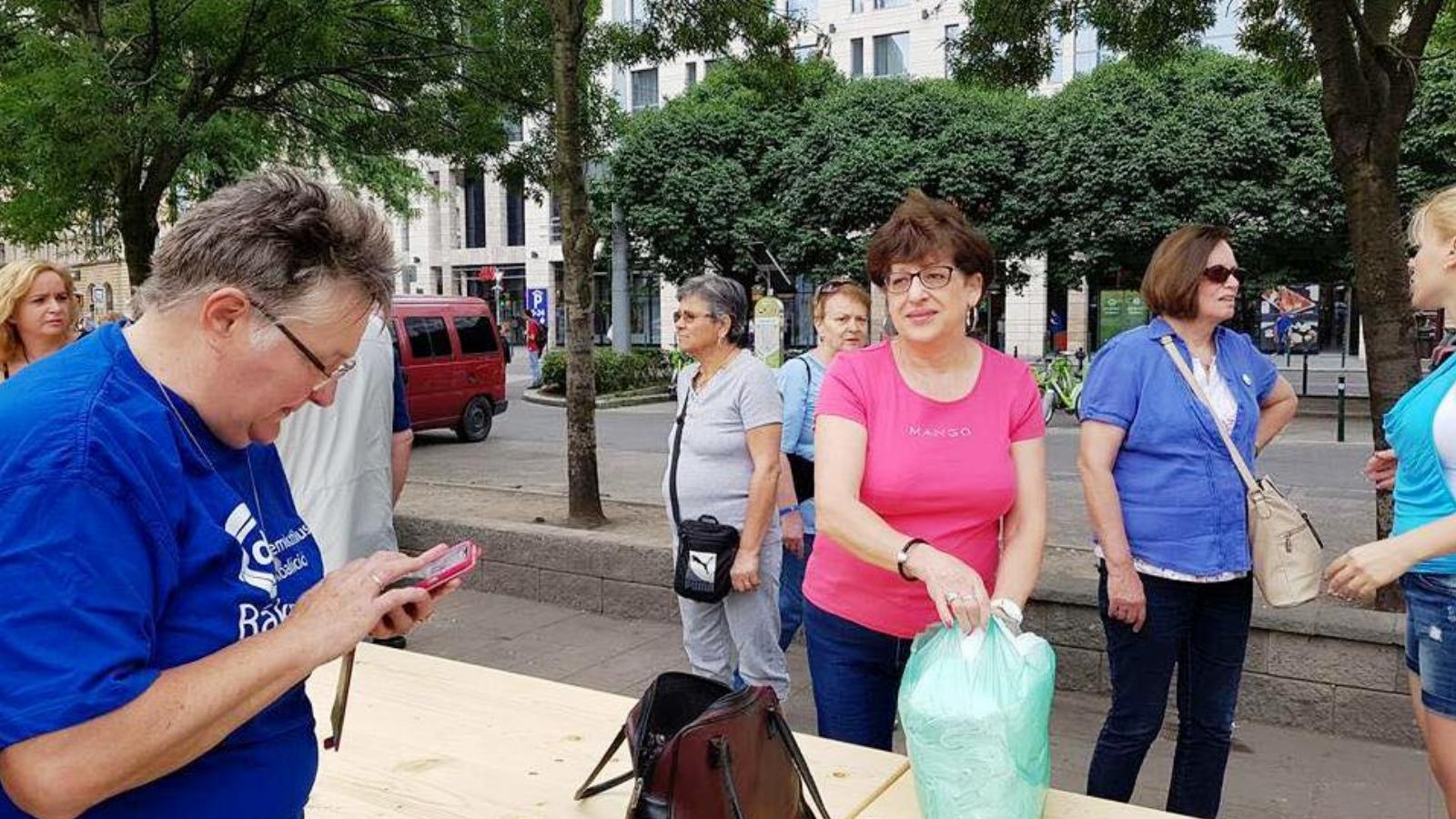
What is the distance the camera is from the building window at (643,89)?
38.0m

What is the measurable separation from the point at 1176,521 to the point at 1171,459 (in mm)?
161

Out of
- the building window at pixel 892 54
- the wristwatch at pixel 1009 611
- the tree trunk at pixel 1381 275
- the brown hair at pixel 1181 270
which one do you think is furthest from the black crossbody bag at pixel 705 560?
the building window at pixel 892 54

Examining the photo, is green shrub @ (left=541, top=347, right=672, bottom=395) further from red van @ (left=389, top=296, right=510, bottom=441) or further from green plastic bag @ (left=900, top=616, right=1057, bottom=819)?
green plastic bag @ (left=900, top=616, right=1057, bottom=819)

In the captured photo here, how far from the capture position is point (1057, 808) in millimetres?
1983

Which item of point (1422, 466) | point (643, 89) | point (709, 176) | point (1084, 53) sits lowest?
point (1422, 466)

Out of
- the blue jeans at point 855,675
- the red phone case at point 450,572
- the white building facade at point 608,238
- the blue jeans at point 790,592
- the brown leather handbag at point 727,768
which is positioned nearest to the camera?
the red phone case at point 450,572

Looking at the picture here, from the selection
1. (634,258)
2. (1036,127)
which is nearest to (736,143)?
(634,258)

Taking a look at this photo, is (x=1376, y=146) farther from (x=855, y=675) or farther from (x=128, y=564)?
(x=128, y=564)

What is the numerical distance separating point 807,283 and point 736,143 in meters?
5.14

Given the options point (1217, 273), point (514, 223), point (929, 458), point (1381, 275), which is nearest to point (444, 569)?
point (929, 458)

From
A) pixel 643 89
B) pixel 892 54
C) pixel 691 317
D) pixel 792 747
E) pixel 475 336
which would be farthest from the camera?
pixel 643 89

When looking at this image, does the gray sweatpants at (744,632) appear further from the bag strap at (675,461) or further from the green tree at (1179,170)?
the green tree at (1179,170)

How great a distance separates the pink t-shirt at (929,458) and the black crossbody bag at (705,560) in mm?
1164

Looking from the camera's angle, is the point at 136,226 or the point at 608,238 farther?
the point at 608,238
